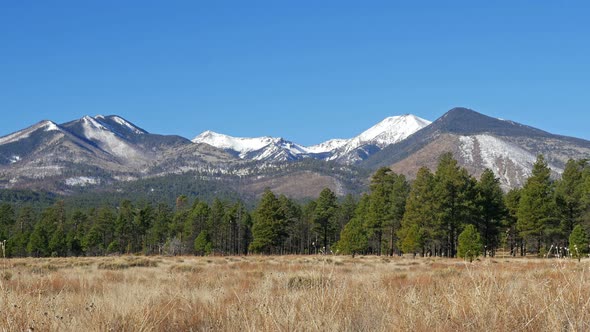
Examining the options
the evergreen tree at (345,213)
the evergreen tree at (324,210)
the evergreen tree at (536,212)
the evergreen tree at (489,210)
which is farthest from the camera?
the evergreen tree at (345,213)

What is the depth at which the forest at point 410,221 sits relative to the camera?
49.8 metres

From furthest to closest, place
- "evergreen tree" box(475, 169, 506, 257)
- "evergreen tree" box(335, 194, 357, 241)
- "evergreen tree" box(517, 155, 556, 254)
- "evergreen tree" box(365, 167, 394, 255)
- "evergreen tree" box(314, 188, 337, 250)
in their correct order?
"evergreen tree" box(335, 194, 357, 241) < "evergreen tree" box(314, 188, 337, 250) < "evergreen tree" box(365, 167, 394, 255) < "evergreen tree" box(475, 169, 506, 257) < "evergreen tree" box(517, 155, 556, 254)

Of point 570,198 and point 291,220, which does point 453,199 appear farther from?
point 291,220

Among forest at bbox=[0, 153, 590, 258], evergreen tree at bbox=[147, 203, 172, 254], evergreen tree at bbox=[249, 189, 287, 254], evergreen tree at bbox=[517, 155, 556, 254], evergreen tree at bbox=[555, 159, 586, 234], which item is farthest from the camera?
evergreen tree at bbox=[147, 203, 172, 254]

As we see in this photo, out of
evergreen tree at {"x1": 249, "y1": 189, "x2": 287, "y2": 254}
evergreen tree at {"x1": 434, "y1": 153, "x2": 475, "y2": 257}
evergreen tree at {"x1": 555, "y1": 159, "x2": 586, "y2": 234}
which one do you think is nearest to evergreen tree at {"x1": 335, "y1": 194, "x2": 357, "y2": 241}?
evergreen tree at {"x1": 249, "y1": 189, "x2": 287, "y2": 254}

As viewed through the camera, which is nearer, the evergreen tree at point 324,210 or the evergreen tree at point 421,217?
the evergreen tree at point 421,217

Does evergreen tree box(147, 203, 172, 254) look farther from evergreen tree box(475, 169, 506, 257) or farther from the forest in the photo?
evergreen tree box(475, 169, 506, 257)

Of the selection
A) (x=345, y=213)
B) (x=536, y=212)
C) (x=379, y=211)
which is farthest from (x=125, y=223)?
(x=536, y=212)

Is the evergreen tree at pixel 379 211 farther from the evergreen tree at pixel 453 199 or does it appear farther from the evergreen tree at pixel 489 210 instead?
the evergreen tree at pixel 489 210

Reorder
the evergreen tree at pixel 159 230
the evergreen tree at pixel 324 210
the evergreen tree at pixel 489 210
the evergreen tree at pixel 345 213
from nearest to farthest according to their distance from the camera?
1. the evergreen tree at pixel 489 210
2. the evergreen tree at pixel 324 210
3. the evergreen tree at pixel 345 213
4. the evergreen tree at pixel 159 230

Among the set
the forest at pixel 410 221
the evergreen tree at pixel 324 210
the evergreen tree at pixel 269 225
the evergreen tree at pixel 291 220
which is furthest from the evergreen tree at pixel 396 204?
the evergreen tree at pixel 291 220

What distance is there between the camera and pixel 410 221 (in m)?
52.9

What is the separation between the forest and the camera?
4975cm

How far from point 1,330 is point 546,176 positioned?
56.0 metres
